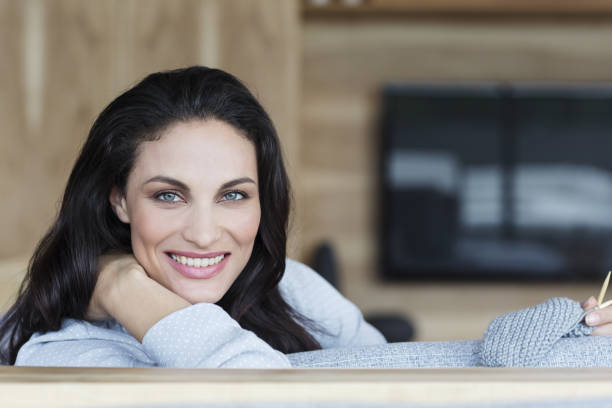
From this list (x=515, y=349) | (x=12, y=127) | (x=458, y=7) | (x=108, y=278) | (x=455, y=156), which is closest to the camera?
(x=515, y=349)

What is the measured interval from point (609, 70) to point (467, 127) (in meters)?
0.79

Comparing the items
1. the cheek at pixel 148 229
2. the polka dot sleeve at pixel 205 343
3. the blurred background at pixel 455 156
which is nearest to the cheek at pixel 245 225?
the cheek at pixel 148 229

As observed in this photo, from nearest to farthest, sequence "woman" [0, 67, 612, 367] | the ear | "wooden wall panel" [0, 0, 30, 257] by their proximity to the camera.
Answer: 1. "woman" [0, 67, 612, 367]
2. the ear
3. "wooden wall panel" [0, 0, 30, 257]

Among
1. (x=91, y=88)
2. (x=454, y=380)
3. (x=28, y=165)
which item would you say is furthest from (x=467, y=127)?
(x=454, y=380)

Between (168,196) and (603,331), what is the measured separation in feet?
2.05

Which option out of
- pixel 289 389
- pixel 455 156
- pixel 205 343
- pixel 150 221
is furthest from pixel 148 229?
pixel 455 156

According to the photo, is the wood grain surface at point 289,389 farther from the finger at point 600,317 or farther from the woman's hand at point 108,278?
the woman's hand at point 108,278

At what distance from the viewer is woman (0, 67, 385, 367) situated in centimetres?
99

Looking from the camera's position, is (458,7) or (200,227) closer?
(200,227)

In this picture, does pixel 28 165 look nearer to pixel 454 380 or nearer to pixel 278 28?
pixel 278 28

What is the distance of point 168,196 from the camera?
104 centimetres

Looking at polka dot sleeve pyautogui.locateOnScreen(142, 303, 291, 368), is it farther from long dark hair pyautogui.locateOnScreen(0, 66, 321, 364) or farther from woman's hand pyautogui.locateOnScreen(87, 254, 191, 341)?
long dark hair pyautogui.locateOnScreen(0, 66, 321, 364)

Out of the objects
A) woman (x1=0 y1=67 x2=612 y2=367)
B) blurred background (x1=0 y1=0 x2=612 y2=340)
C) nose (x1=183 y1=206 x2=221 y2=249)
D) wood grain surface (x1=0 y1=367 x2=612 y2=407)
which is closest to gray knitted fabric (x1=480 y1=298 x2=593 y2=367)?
wood grain surface (x1=0 y1=367 x2=612 y2=407)

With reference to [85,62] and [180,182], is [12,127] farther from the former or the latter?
[180,182]
